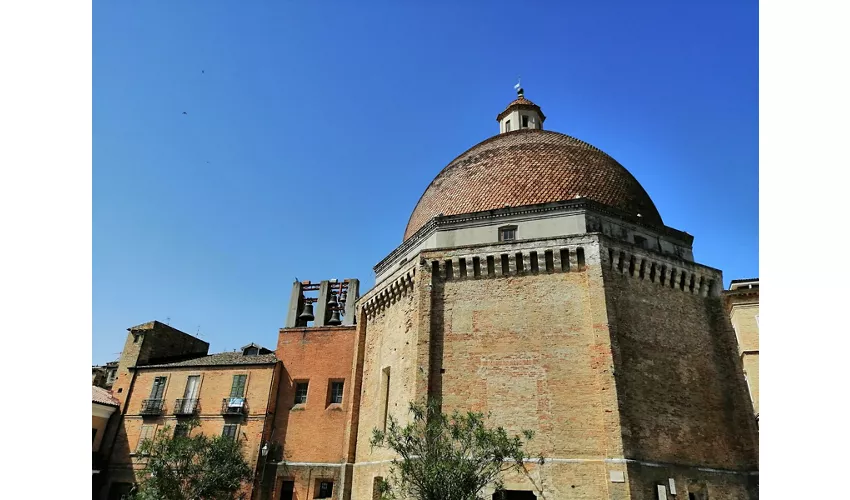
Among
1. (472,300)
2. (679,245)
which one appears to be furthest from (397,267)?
(679,245)

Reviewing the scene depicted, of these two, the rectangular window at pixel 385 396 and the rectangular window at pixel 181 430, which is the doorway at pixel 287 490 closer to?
the rectangular window at pixel 181 430

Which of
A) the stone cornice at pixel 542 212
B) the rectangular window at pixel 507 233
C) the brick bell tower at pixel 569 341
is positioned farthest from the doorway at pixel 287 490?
the rectangular window at pixel 507 233

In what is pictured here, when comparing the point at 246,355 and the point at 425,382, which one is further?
the point at 246,355

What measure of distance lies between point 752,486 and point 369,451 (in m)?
13.1

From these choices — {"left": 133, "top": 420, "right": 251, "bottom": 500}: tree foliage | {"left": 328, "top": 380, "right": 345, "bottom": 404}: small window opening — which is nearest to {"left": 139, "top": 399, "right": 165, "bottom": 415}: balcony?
{"left": 133, "top": 420, "right": 251, "bottom": 500}: tree foliage

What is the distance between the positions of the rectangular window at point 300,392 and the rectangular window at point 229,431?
302 cm

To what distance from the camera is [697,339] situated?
18875 mm

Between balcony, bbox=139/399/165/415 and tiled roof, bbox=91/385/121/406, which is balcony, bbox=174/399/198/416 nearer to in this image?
balcony, bbox=139/399/165/415

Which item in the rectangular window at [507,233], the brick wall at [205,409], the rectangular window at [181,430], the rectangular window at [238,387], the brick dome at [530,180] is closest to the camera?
the rectangular window at [507,233]

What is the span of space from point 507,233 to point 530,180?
317 cm

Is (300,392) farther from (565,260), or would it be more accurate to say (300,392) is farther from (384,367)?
(565,260)

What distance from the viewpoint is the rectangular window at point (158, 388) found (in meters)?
26.0

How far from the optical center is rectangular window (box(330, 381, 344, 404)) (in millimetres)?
23391

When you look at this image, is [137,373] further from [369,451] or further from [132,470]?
[369,451]
